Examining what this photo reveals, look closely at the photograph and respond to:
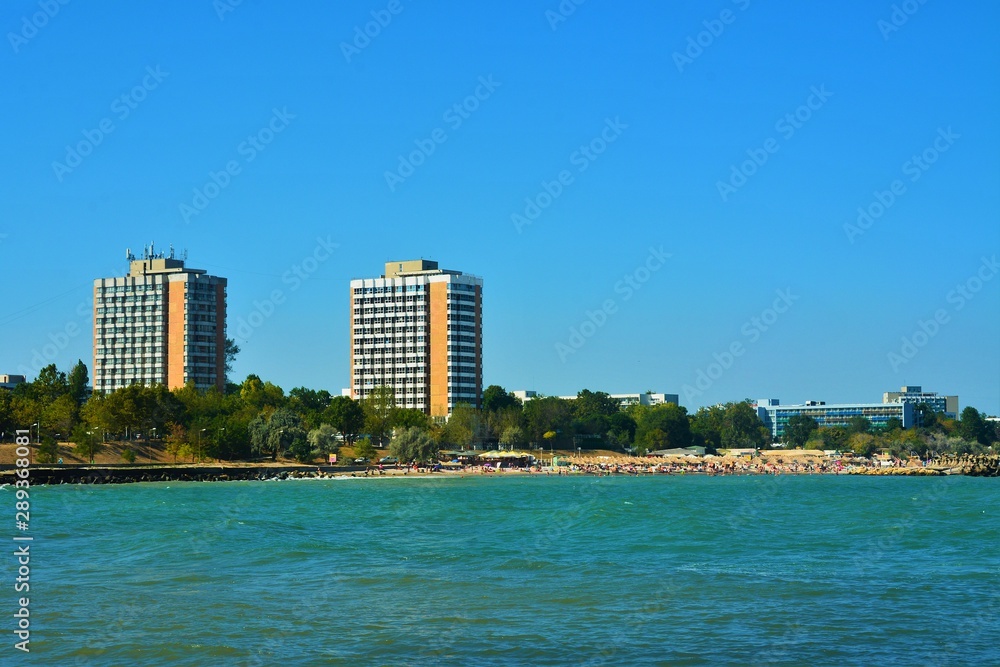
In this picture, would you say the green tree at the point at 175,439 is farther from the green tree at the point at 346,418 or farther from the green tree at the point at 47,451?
the green tree at the point at 346,418

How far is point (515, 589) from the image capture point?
27469 millimetres

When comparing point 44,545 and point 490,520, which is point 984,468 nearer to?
point 490,520

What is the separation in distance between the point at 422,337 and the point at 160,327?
131 feet

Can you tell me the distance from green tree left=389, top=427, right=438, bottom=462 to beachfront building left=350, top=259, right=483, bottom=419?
133 ft

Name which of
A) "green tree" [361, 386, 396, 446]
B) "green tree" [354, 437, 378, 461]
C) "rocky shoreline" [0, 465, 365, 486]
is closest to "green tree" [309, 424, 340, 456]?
"rocky shoreline" [0, 465, 365, 486]

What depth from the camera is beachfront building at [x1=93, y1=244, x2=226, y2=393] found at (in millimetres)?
165000

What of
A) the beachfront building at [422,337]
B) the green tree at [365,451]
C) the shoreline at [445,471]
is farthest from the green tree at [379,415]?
the shoreline at [445,471]

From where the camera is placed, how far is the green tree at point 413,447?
126 m

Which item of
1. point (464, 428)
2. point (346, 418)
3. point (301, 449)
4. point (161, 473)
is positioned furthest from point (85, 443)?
point (464, 428)

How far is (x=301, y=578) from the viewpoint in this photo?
29.6 metres

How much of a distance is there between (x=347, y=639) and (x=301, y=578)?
8.81 meters

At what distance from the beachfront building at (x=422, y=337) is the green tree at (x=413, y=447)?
40.5m

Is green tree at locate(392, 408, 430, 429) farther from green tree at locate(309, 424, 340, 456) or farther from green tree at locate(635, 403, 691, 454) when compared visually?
green tree at locate(635, 403, 691, 454)

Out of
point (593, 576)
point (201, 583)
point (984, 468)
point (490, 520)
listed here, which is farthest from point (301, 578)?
point (984, 468)
